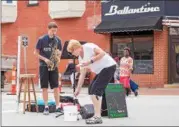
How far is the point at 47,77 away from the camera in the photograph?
36.4 feet

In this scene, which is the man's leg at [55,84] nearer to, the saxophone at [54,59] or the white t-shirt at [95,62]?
the saxophone at [54,59]

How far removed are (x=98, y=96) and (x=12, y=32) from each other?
70.2ft

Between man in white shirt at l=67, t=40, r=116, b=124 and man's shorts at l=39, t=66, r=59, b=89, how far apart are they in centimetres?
171

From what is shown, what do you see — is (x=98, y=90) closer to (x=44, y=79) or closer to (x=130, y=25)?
(x=44, y=79)

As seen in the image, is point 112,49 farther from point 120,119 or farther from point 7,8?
point 120,119

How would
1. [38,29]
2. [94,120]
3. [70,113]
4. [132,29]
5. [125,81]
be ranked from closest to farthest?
[94,120] → [70,113] → [125,81] → [132,29] → [38,29]

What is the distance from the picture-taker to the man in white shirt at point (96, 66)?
9.37 metres

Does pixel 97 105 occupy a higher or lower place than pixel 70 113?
higher

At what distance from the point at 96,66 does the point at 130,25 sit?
558 inches

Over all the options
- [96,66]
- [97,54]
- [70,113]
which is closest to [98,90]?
[96,66]

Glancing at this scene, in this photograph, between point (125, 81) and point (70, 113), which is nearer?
point (70, 113)

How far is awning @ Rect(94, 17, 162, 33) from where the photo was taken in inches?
894

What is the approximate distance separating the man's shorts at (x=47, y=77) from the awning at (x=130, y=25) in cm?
1213

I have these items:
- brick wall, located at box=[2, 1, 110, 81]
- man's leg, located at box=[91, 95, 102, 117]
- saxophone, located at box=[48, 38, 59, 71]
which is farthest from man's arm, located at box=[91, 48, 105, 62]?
brick wall, located at box=[2, 1, 110, 81]
